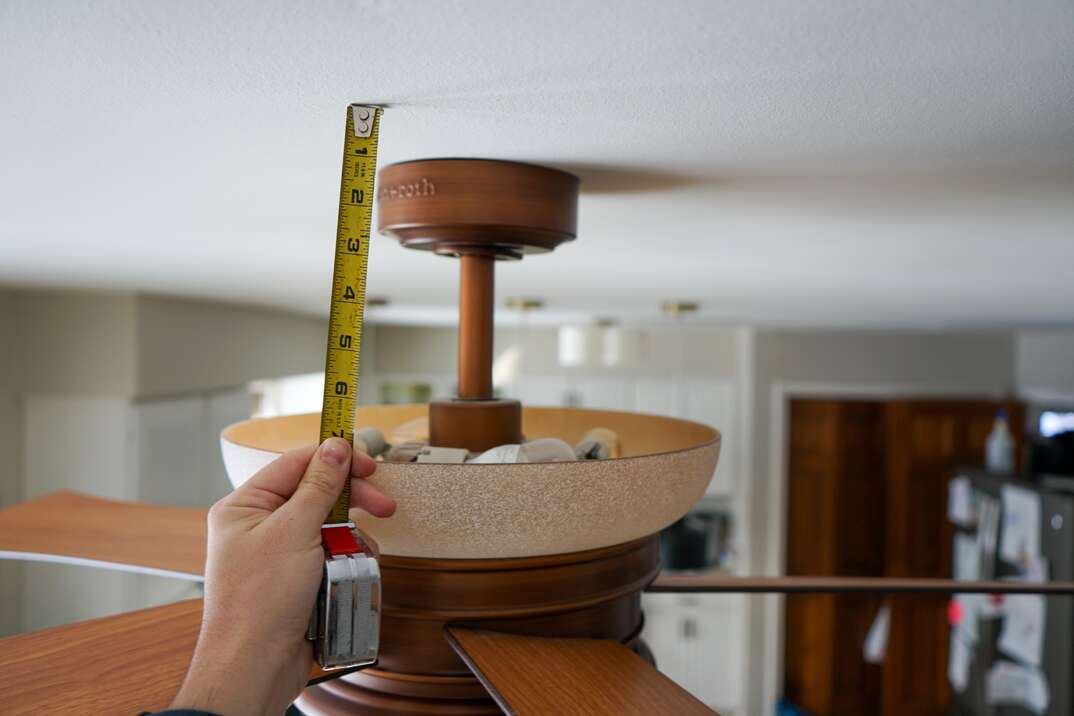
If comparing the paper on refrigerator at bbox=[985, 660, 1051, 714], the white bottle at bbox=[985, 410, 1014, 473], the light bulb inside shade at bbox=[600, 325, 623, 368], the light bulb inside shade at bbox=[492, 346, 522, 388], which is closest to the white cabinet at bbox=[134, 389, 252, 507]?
the light bulb inside shade at bbox=[600, 325, 623, 368]

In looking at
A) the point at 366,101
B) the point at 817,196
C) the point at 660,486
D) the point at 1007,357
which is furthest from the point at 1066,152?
the point at 1007,357

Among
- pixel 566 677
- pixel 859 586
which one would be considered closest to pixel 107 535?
pixel 566 677

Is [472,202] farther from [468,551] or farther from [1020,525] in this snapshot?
[1020,525]

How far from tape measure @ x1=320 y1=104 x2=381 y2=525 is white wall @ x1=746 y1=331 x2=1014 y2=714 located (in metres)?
4.92

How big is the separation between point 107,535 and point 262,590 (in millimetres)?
317

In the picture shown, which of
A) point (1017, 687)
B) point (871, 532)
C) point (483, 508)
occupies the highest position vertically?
point (483, 508)

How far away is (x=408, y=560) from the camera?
64cm

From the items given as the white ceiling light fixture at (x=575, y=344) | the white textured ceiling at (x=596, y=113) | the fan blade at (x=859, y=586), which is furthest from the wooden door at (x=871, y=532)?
the fan blade at (x=859, y=586)

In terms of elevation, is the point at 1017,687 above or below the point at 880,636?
above

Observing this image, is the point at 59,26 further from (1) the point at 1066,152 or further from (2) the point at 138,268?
(2) the point at 138,268

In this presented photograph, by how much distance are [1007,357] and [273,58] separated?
5.67 metres

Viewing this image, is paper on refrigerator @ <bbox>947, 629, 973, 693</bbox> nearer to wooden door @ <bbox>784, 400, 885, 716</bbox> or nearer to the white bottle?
wooden door @ <bbox>784, 400, 885, 716</bbox>

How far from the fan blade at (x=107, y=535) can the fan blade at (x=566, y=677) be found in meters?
0.27

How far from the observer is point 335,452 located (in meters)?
0.56
